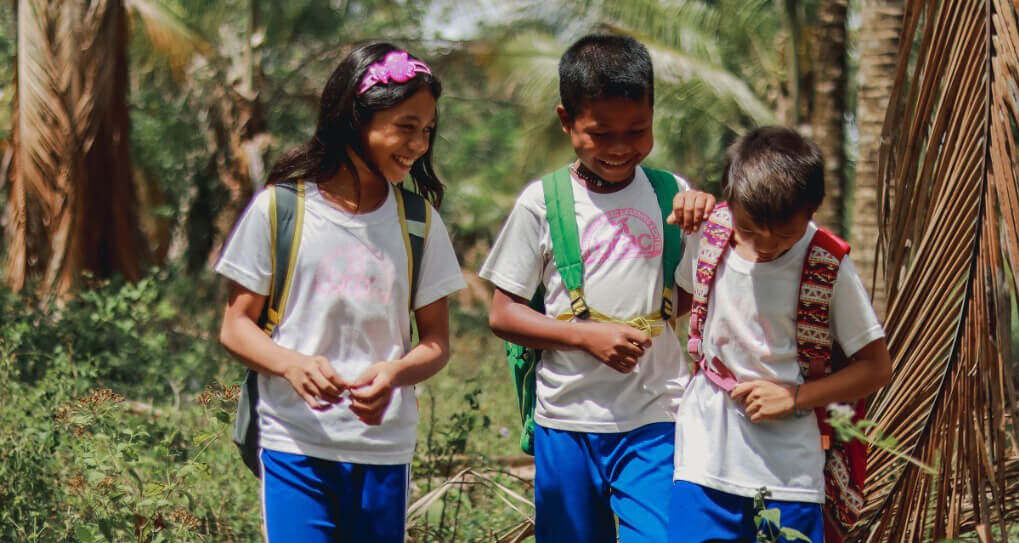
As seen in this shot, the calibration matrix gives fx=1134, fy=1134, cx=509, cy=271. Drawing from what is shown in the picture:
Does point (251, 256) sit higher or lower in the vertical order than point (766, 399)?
higher

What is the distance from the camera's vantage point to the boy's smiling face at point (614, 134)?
2.83 meters

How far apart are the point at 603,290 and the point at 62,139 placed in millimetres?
6138

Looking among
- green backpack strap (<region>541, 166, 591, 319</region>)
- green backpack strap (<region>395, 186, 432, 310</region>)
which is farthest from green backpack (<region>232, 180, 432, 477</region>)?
green backpack strap (<region>541, 166, 591, 319</region>)

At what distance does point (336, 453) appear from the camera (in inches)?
101

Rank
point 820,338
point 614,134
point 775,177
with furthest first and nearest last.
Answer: point 614,134, point 820,338, point 775,177

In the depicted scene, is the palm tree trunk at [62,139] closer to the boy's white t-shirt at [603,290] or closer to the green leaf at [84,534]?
the green leaf at [84,534]

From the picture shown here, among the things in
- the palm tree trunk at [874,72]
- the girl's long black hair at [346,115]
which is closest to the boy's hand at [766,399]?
the girl's long black hair at [346,115]

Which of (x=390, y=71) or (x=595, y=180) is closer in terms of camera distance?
(x=390, y=71)

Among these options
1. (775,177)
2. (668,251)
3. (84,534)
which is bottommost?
(84,534)

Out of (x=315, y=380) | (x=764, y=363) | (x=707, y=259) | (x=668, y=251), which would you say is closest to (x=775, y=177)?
(x=707, y=259)

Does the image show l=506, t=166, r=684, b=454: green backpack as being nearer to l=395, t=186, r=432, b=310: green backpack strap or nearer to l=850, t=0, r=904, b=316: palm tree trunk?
l=395, t=186, r=432, b=310: green backpack strap

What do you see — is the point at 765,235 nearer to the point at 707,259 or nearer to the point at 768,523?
the point at 707,259

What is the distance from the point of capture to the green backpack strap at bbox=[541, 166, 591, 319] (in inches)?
113

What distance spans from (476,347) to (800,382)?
832cm
